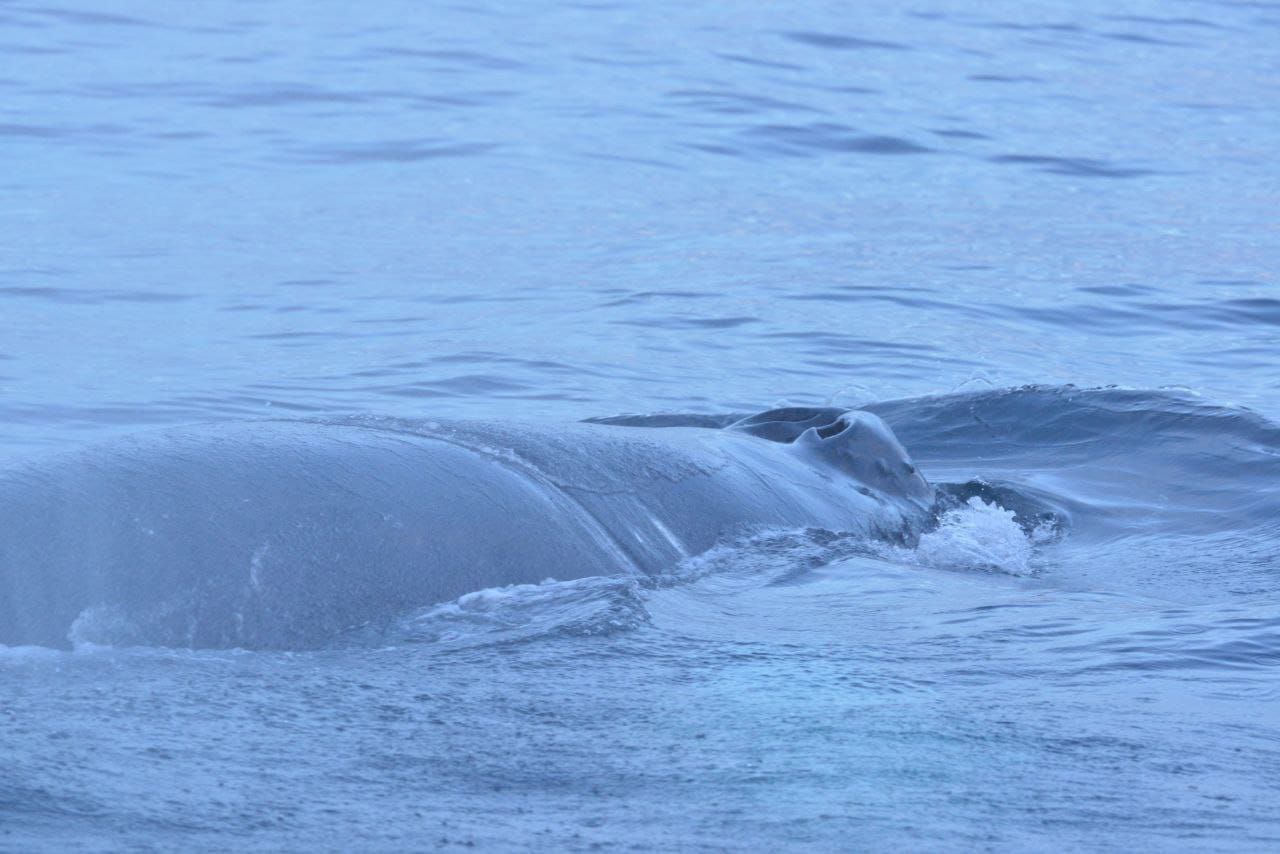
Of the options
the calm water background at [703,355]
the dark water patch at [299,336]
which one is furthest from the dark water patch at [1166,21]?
the dark water patch at [299,336]

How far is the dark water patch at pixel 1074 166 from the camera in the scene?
Result: 20.3 metres

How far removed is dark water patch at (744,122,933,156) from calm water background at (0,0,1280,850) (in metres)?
0.09

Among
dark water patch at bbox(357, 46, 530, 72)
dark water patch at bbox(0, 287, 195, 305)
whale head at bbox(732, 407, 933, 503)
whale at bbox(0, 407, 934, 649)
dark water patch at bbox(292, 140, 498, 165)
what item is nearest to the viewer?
whale at bbox(0, 407, 934, 649)

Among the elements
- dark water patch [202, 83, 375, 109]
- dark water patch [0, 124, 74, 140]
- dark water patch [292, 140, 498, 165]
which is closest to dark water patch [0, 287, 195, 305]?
dark water patch [292, 140, 498, 165]

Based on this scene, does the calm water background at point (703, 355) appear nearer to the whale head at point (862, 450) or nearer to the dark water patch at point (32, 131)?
the dark water patch at point (32, 131)

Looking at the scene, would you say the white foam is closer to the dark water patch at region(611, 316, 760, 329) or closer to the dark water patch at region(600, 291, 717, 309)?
the dark water patch at region(611, 316, 760, 329)

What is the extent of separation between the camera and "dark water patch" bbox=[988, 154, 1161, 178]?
798 inches

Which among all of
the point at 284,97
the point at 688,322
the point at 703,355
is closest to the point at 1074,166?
the point at 688,322

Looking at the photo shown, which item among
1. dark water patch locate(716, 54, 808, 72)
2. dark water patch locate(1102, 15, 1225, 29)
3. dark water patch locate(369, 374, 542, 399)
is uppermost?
dark water patch locate(1102, 15, 1225, 29)

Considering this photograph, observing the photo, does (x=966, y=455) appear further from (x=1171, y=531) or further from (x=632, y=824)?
(x=632, y=824)

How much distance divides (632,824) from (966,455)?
22.8ft

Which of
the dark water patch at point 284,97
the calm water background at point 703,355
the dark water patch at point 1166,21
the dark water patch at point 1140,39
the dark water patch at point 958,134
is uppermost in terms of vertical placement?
the dark water patch at point 1166,21

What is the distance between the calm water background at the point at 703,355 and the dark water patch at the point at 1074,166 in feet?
0.35

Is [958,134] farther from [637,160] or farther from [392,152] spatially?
[392,152]
